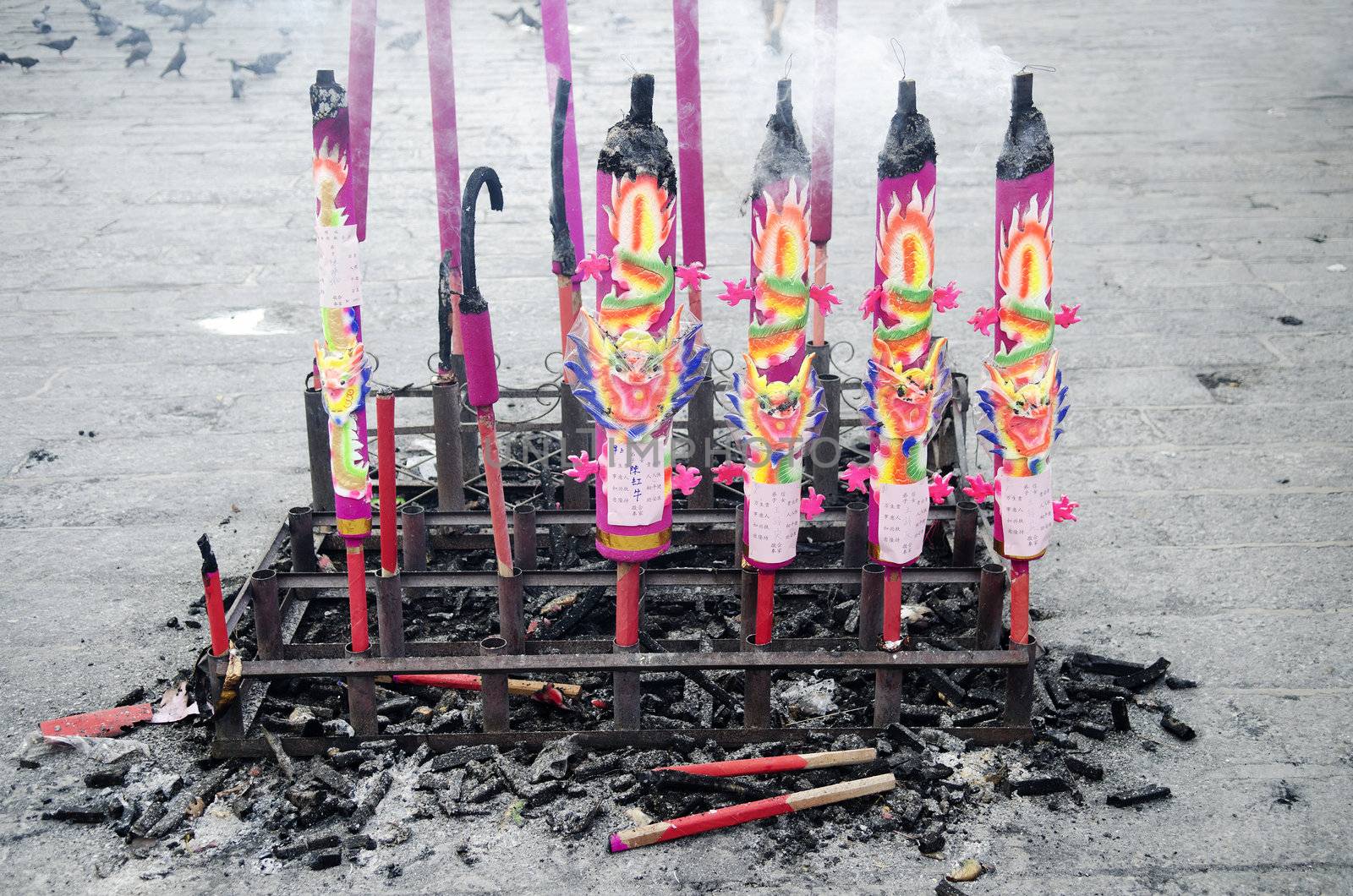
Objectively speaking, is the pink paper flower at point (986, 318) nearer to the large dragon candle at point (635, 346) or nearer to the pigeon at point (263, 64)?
the large dragon candle at point (635, 346)

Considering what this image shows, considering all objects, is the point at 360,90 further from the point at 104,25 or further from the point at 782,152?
the point at 104,25

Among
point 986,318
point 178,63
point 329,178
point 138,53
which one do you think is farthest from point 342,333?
point 138,53

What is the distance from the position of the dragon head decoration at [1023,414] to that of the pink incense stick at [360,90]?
6.97ft

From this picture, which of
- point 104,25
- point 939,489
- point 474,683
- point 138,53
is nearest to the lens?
point 939,489

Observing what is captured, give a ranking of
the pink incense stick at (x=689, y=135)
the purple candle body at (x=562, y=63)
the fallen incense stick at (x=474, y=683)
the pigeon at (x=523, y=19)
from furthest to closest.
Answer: the pigeon at (x=523, y=19) < the purple candle body at (x=562, y=63) < the pink incense stick at (x=689, y=135) < the fallen incense stick at (x=474, y=683)

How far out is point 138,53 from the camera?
14.4 m

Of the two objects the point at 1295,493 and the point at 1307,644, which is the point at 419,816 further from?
the point at 1295,493

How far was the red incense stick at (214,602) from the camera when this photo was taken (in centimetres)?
389

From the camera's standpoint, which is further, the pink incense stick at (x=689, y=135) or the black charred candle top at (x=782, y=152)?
A: the pink incense stick at (x=689, y=135)

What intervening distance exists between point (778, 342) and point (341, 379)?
52.9 inches

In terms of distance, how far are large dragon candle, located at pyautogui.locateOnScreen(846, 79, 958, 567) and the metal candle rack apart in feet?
0.83

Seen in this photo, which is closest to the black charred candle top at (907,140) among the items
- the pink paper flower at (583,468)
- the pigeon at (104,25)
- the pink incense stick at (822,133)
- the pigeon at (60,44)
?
the pink incense stick at (822,133)

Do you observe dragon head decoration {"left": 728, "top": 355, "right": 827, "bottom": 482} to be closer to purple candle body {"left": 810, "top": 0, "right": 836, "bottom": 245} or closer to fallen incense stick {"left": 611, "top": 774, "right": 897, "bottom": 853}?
fallen incense stick {"left": 611, "top": 774, "right": 897, "bottom": 853}

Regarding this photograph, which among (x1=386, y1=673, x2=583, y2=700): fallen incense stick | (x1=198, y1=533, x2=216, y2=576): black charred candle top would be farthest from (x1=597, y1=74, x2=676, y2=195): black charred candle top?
(x1=386, y1=673, x2=583, y2=700): fallen incense stick
